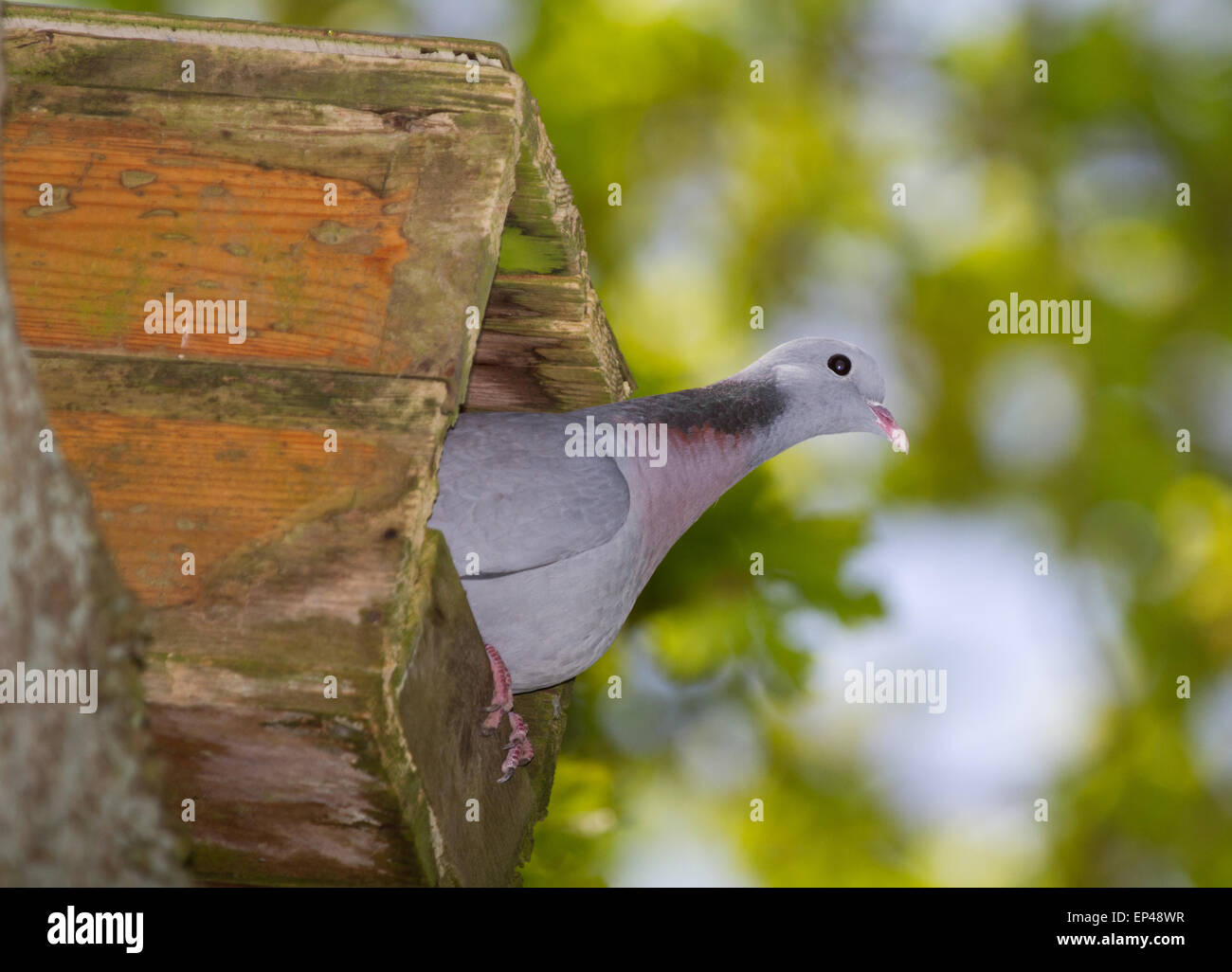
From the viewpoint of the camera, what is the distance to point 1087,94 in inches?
144

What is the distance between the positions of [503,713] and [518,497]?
0.45 m

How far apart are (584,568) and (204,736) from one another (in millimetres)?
977

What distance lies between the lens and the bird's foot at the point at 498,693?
2.23m

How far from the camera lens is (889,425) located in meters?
3.06

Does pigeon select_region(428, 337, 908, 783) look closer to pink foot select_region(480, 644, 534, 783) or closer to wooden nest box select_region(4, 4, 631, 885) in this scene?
pink foot select_region(480, 644, 534, 783)

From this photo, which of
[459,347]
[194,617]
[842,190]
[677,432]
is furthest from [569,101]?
[194,617]

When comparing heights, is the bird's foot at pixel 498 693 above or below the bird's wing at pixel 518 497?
below

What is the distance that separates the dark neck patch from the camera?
279 centimetres

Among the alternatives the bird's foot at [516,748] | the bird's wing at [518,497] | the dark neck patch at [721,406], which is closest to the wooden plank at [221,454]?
the bird's wing at [518,497]

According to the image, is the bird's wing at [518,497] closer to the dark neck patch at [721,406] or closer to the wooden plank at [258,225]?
the dark neck patch at [721,406]

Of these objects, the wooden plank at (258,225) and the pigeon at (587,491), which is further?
the pigeon at (587,491)

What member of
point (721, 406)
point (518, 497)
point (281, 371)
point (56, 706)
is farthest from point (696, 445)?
point (56, 706)

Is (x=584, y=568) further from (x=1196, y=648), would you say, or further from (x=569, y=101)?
(x=1196, y=648)

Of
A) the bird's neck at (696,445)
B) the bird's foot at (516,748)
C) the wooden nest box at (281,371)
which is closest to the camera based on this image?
the wooden nest box at (281,371)
